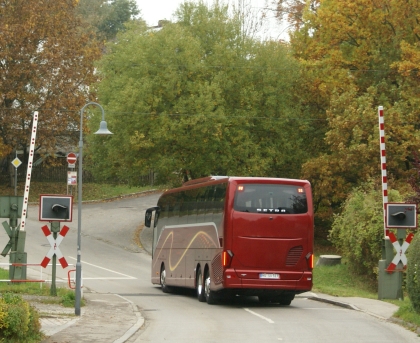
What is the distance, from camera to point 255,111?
140 ft

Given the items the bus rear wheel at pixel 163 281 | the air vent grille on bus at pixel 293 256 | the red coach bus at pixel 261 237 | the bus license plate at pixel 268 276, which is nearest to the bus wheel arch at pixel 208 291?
the red coach bus at pixel 261 237

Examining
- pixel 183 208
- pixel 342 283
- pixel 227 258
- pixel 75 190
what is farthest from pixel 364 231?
pixel 75 190

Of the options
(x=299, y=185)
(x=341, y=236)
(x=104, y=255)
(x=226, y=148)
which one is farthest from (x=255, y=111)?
(x=299, y=185)

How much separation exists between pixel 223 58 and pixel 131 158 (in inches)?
270

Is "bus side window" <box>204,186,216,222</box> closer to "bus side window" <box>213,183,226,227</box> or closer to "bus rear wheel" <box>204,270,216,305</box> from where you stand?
"bus side window" <box>213,183,226,227</box>

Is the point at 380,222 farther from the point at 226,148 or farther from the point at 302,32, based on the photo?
the point at 302,32

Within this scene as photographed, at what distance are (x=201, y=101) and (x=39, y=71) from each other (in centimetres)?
1847

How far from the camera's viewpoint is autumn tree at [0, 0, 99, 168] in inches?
2174

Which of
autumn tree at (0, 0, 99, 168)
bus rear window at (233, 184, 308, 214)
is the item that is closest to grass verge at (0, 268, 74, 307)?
bus rear window at (233, 184, 308, 214)

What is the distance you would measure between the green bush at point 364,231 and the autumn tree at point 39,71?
95.9 feet

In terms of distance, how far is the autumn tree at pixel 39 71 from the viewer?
55.2 meters

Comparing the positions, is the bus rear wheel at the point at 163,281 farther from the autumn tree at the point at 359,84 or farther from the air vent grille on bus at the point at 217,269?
the autumn tree at the point at 359,84

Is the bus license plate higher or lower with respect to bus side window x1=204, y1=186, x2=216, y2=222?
lower

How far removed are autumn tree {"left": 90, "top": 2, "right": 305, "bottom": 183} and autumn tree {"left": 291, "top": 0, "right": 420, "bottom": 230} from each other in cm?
189
